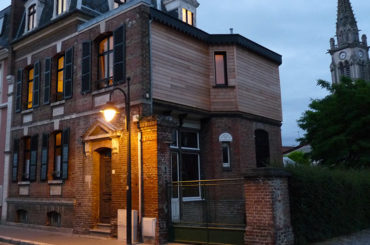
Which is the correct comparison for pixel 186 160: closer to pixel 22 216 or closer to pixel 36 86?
pixel 36 86

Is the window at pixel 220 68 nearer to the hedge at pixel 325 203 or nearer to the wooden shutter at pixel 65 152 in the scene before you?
the hedge at pixel 325 203

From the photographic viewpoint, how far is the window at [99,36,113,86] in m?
14.7

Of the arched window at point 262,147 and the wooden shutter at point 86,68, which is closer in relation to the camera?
the wooden shutter at point 86,68

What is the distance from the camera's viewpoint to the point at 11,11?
2036 centimetres

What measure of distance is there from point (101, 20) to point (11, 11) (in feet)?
27.5

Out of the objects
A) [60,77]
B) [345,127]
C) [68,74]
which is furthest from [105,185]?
[345,127]

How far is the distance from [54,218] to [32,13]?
10.3 meters

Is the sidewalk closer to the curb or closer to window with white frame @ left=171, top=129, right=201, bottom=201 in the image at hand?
the curb

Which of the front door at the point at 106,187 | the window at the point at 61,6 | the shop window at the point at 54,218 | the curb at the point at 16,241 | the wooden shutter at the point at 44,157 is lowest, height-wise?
the curb at the point at 16,241

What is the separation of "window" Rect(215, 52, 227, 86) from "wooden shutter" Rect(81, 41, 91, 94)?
5.50m

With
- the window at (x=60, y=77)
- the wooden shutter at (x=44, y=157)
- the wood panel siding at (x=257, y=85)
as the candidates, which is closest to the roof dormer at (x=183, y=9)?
the wood panel siding at (x=257, y=85)

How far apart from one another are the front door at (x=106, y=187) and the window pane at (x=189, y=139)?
119 inches

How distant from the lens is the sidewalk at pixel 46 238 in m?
12.2

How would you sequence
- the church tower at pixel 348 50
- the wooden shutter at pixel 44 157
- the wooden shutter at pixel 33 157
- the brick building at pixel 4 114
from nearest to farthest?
the wooden shutter at pixel 44 157
the wooden shutter at pixel 33 157
the brick building at pixel 4 114
the church tower at pixel 348 50
